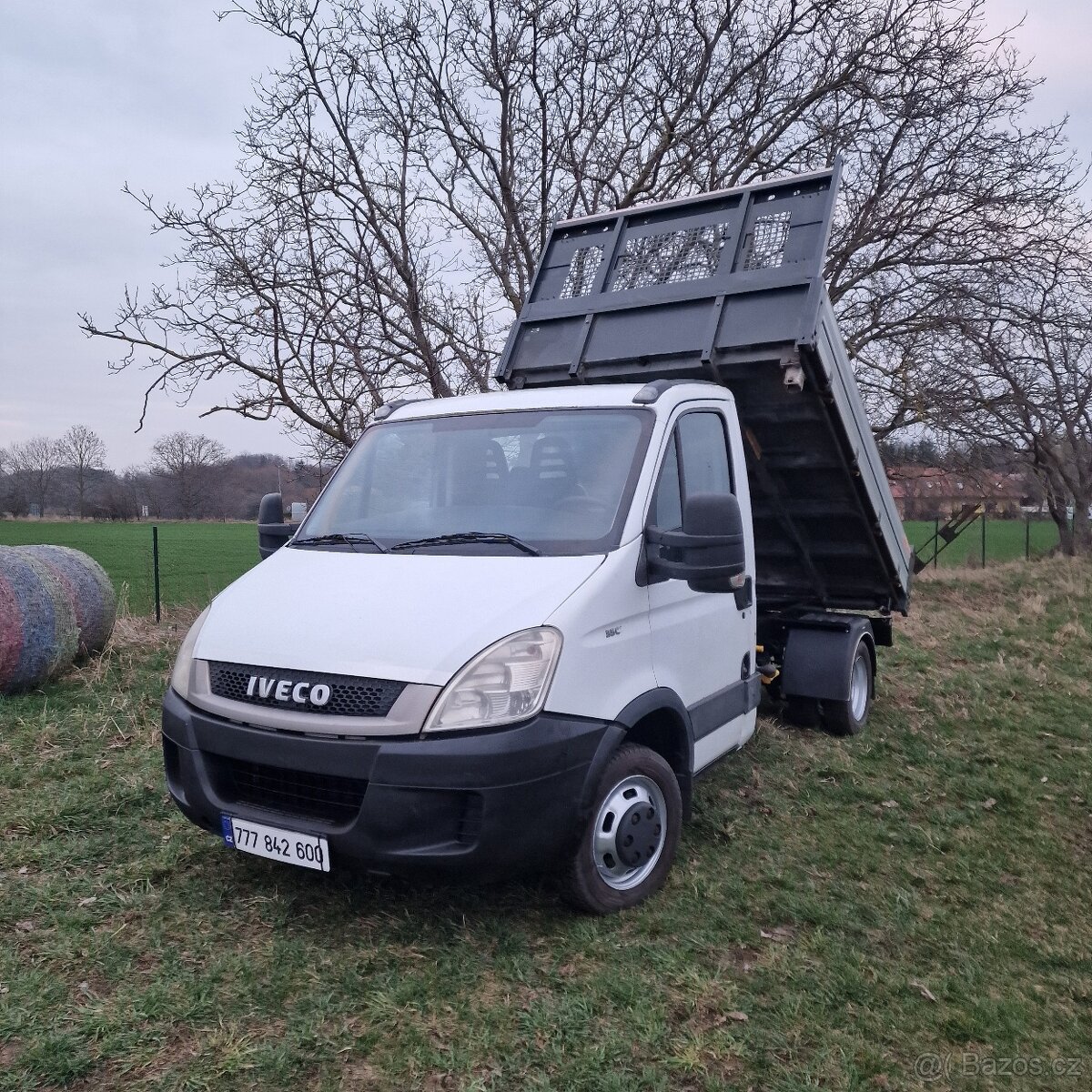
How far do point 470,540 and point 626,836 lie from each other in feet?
4.58

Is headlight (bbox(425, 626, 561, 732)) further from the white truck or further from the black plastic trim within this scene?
the black plastic trim

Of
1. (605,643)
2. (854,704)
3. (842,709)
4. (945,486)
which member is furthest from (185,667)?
(945,486)

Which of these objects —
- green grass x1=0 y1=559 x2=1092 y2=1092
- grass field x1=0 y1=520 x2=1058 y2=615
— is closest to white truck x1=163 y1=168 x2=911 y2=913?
green grass x1=0 y1=559 x2=1092 y2=1092

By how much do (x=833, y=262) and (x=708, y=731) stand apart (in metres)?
10.2

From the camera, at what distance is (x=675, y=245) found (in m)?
5.84

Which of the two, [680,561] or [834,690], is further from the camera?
[834,690]

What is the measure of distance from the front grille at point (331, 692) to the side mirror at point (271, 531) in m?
1.41

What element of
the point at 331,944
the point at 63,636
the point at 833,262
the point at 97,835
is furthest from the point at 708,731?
the point at 833,262

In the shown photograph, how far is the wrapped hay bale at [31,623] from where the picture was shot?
6.64 meters

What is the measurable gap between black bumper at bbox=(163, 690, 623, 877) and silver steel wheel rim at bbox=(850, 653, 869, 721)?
379cm

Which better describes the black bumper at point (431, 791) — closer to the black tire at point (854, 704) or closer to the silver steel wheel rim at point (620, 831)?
the silver steel wheel rim at point (620, 831)

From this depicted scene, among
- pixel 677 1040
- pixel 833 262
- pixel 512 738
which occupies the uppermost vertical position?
pixel 833 262

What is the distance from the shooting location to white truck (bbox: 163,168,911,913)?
10.3ft

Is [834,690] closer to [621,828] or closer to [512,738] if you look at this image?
[621,828]
